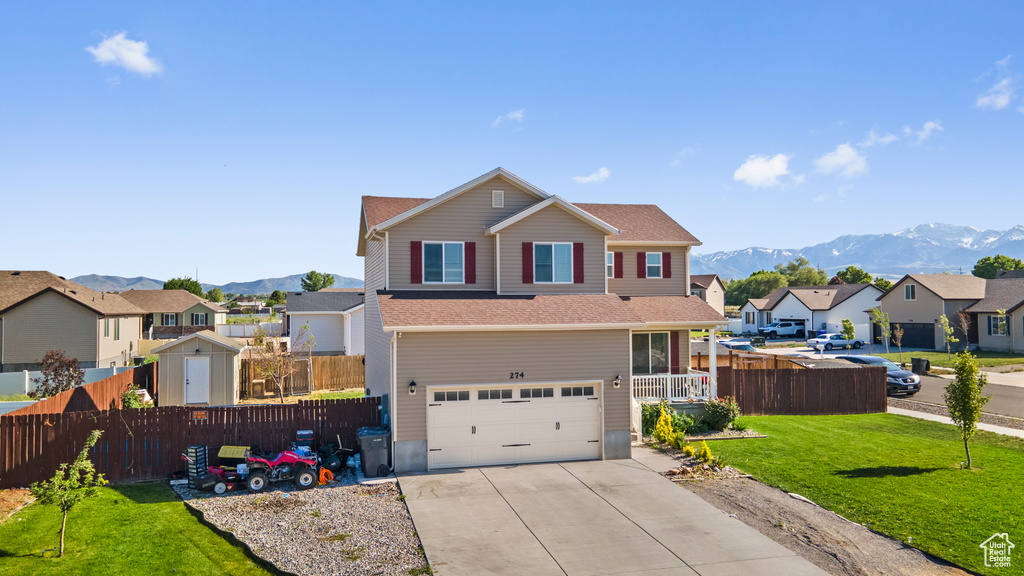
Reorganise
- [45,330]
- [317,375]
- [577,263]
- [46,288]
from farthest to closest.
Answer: [45,330] < [46,288] < [317,375] < [577,263]

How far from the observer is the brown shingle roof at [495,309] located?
1602 cm

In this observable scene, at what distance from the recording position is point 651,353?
24391mm

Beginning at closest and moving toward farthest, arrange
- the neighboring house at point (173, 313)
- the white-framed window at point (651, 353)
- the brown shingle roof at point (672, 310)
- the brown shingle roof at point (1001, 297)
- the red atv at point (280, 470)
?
the red atv at point (280, 470), the brown shingle roof at point (672, 310), the white-framed window at point (651, 353), the brown shingle roof at point (1001, 297), the neighboring house at point (173, 313)

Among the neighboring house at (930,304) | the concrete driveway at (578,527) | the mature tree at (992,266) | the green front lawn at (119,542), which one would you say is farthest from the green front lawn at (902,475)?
the mature tree at (992,266)

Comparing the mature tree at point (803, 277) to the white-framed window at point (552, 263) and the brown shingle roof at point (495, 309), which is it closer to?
A: the white-framed window at point (552, 263)

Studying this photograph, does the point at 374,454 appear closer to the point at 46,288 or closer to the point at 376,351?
the point at 376,351

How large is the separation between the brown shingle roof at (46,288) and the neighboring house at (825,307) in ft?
197

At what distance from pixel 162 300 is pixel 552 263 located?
55.2 meters

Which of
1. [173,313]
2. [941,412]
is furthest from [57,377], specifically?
[173,313]

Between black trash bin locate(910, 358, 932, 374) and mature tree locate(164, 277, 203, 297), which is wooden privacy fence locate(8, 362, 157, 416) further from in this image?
mature tree locate(164, 277, 203, 297)

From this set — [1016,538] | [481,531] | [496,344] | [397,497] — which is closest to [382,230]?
[496,344]

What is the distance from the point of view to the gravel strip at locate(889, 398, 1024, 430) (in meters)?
21.4

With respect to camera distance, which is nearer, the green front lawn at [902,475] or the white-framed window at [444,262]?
the green front lawn at [902,475]

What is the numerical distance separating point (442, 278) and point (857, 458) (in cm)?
1243
